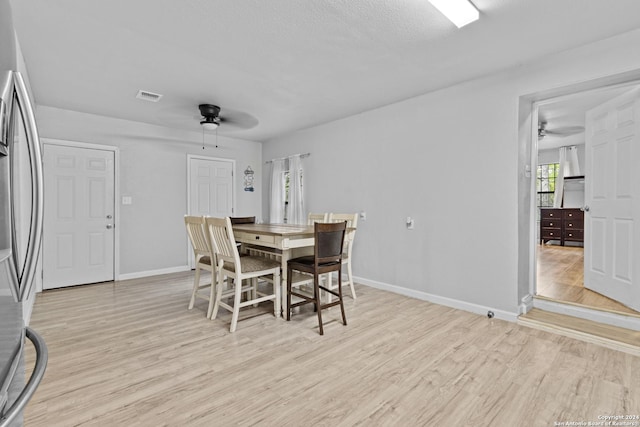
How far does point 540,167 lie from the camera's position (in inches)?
296

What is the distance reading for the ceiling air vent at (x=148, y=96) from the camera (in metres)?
3.55

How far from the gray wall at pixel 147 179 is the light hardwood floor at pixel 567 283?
5.09 meters

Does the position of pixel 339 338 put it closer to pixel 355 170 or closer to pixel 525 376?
pixel 525 376

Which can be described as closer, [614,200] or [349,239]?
[614,200]

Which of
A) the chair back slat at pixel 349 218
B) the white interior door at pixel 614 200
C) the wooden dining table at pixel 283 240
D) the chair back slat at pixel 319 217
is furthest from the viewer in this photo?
the chair back slat at pixel 319 217

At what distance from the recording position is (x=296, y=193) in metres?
5.41

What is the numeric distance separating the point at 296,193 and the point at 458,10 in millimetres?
3722

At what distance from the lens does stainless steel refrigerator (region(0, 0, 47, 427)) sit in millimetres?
681

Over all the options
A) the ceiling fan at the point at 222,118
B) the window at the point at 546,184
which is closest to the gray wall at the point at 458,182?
the ceiling fan at the point at 222,118

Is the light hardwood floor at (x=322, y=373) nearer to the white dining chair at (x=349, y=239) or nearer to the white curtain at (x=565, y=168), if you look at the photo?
the white dining chair at (x=349, y=239)

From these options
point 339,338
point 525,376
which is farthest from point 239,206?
point 525,376

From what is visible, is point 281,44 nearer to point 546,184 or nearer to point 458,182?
point 458,182

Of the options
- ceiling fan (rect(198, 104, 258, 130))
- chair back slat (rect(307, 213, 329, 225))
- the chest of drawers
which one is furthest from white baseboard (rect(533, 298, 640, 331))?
the chest of drawers

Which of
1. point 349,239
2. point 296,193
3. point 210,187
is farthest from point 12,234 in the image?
point 210,187
